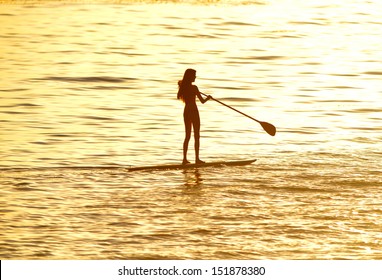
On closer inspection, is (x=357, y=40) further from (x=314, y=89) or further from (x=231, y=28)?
(x=314, y=89)

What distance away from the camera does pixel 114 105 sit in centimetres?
2677

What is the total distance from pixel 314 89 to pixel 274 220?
1385 cm

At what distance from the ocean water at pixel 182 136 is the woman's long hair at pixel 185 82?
132 cm

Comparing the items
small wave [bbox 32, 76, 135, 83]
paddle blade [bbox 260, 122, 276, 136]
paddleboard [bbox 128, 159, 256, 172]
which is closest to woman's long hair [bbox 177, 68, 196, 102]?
paddleboard [bbox 128, 159, 256, 172]

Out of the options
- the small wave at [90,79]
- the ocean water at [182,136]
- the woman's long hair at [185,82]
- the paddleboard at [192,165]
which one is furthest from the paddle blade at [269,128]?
the small wave at [90,79]

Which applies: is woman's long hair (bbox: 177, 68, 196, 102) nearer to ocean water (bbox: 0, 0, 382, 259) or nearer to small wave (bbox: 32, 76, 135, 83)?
ocean water (bbox: 0, 0, 382, 259)

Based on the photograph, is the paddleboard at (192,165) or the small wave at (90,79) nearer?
the paddleboard at (192,165)

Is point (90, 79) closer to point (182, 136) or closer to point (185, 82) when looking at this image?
point (182, 136)

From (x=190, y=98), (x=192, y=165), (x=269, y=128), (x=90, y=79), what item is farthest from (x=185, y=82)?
(x=90, y=79)

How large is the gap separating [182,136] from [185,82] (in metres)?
4.09

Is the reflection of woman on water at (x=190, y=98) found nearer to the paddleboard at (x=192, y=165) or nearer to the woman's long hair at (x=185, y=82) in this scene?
the woman's long hair at (x=185, y=82)

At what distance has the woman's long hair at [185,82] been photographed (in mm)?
18953

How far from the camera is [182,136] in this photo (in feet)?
75.9

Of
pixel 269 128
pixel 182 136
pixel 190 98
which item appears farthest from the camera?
pixel 182 136
